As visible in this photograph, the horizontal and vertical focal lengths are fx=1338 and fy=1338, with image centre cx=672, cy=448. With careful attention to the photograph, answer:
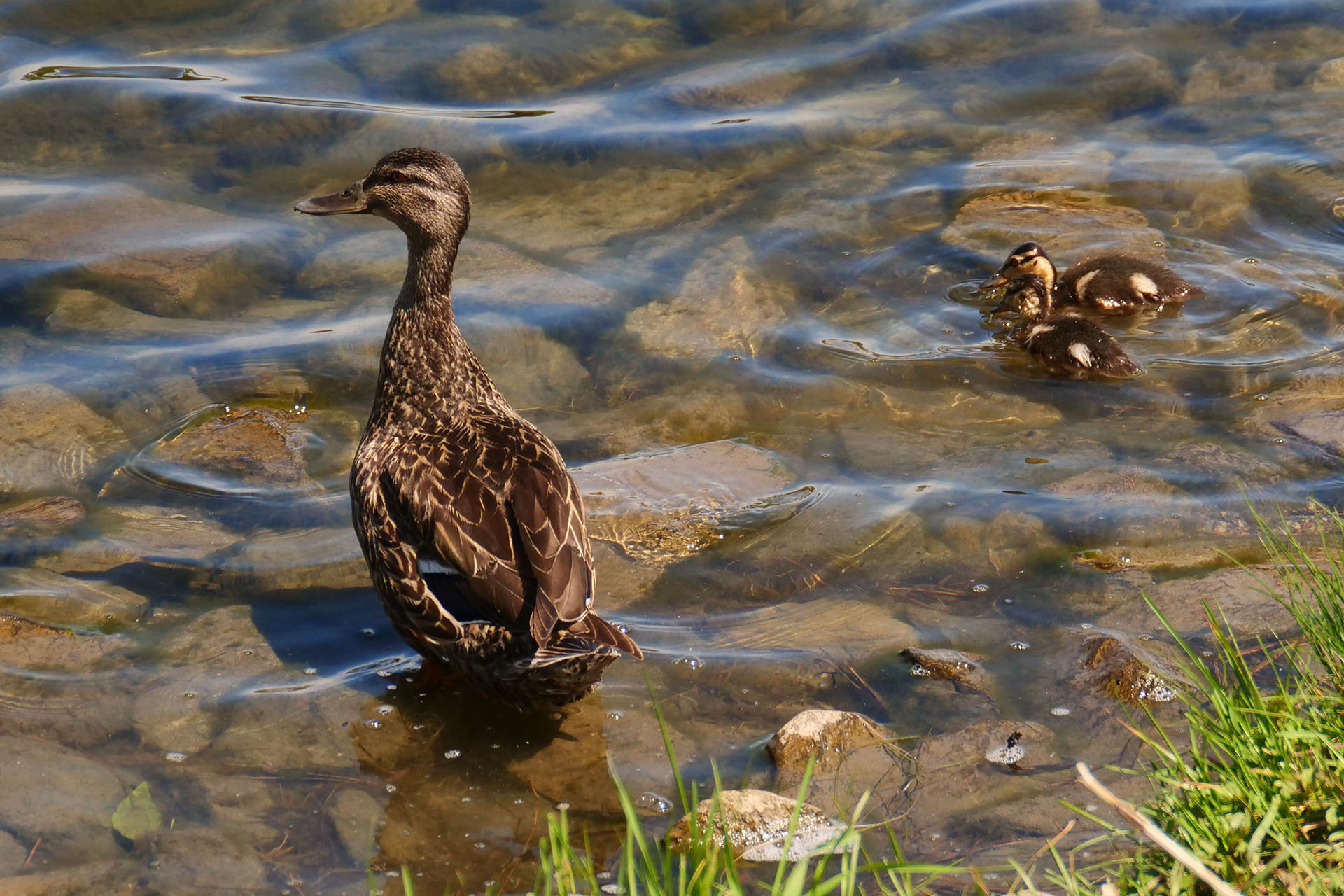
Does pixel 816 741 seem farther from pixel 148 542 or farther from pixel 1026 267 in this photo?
pixel 1026 267

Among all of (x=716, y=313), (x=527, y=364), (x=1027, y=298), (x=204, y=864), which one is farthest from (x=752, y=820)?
(x=1027, y=298)

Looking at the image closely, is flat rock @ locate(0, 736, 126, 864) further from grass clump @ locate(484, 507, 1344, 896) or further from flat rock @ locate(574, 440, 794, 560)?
flat rock @ locate(574, 440, 794, 560)

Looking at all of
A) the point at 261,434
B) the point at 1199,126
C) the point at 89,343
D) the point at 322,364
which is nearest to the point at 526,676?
the point at 261,434

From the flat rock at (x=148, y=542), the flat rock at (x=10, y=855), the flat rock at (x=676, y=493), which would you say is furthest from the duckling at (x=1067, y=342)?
the flat rock at (x=10, y=855)

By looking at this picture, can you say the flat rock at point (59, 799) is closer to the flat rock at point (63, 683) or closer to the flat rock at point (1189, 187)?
the flat rock at point (63, 683)

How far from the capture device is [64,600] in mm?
4035

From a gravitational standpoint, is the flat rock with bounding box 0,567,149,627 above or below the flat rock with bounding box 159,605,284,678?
above

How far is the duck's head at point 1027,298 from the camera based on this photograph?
19.2 feet

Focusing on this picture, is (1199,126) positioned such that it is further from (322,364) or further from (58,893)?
(58,893)

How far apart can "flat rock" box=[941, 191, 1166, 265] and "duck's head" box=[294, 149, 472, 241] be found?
300 cm

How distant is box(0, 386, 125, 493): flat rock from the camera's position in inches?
184

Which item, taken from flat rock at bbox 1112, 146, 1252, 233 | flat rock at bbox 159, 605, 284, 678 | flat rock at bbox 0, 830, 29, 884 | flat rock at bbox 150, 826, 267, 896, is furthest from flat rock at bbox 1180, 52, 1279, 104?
flat rock at bbox 0, 830, 29, 884

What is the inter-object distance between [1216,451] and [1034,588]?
1.18 metres

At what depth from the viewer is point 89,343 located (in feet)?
18.2
